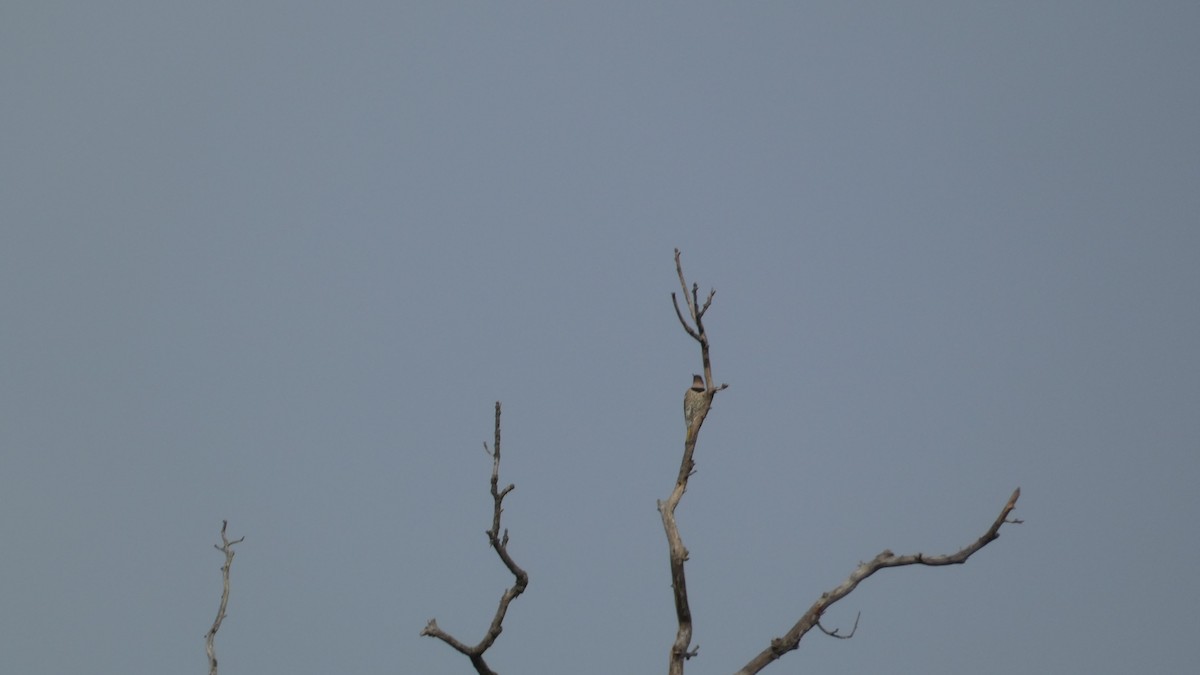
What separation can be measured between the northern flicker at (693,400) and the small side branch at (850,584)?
5.72 ft

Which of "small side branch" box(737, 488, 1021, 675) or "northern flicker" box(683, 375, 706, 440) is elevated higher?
"northern flicker" box(683, 375, 706, 440)

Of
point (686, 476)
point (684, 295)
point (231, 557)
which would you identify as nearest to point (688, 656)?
point (686, 476)

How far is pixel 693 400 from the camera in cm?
1105

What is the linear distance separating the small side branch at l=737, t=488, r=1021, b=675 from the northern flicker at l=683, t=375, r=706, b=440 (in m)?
1.74

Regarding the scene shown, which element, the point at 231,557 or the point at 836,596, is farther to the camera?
the point at 231,557

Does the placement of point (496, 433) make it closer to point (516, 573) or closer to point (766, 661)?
point (516, 573)

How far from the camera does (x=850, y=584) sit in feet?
33.1

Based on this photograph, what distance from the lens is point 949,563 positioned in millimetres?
10047

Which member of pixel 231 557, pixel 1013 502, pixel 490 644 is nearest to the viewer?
pixel 1013 502

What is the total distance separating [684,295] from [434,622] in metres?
3.16

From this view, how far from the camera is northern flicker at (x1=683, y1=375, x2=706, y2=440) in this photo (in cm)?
1096

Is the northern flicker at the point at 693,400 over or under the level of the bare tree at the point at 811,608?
over

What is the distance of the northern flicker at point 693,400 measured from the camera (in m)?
11.0

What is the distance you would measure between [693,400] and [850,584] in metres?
1.96
